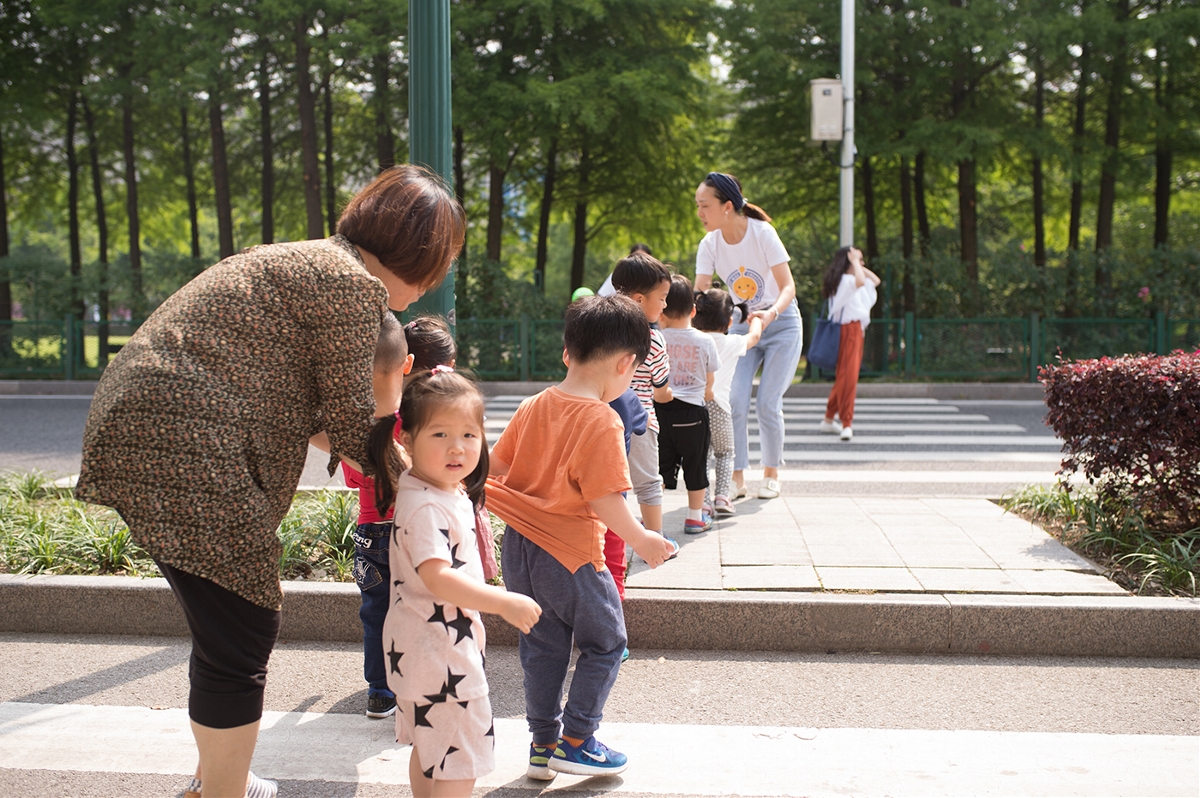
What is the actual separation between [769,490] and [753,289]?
4.41 ft

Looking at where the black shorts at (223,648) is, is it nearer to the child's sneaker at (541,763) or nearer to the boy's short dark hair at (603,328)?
the child's sneaker at (541,763)

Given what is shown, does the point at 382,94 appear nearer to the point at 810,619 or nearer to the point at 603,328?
the point at 810,619

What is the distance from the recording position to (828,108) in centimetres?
1464

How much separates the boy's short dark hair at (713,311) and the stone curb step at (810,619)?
1873mm

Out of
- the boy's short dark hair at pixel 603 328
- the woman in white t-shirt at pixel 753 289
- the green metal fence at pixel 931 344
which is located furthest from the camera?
the green metal fence at pixel 931 344

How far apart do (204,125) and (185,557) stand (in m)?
24.1

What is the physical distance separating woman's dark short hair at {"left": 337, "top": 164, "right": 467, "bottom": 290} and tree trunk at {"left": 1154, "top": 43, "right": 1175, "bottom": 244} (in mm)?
16723

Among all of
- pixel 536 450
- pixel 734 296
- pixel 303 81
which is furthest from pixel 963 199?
pixel 536 450

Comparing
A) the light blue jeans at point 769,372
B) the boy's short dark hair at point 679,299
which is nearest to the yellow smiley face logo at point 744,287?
the light blue jeans at point 769,372

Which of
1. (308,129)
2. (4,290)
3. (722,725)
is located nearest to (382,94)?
(308,129)

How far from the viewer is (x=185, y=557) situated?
7.22 ft

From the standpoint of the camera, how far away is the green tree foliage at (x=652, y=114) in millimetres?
17078

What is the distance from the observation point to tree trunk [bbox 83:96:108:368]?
57.6 feet

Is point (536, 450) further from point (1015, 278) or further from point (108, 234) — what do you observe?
point (108, 234)
